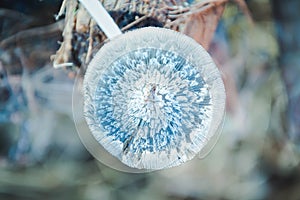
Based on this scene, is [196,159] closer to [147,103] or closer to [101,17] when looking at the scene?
[147,103]

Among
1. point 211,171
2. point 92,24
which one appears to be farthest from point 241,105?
point 92,24

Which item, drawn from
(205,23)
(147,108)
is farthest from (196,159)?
(205,23)

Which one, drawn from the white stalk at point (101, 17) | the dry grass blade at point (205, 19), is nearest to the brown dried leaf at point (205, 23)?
the dry grass blade at point (205, 19)

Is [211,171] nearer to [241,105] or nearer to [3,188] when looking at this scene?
[241,105]

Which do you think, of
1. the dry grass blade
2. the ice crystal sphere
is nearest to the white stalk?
the ice crystal sphere

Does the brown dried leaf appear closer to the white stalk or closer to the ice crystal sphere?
the ice crystal sphere
